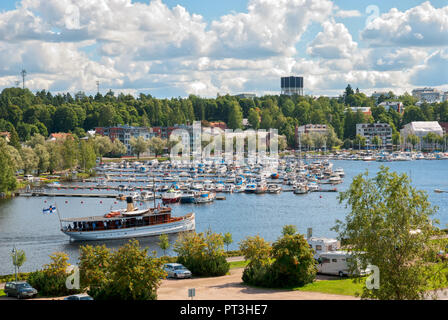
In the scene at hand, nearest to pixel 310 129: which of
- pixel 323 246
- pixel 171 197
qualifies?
pixel 171 197

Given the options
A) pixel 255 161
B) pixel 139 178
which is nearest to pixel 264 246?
pixel 139 178

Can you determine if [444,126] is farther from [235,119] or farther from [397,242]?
[397,242]

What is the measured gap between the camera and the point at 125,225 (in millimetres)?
39812

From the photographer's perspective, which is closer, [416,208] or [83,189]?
[416,208]

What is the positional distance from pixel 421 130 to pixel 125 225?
4188 inches

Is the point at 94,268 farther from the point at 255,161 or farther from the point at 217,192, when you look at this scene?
the point at 255,161

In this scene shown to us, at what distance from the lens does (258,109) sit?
156125 millimetres

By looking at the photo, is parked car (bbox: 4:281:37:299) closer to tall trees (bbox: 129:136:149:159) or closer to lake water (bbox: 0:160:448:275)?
lake water (bbox: 0:160:448:275)

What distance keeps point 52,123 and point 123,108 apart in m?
17.0

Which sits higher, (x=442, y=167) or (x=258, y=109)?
(x=258, y=109)

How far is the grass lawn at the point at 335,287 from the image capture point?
2033 centimetres

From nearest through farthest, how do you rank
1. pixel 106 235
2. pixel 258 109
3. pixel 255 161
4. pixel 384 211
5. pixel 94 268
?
pixel 384 211, pixel 94 268, pixel 106 235, pixel 255 161, pixel 258 109

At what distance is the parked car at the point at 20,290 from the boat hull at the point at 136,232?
17502mm

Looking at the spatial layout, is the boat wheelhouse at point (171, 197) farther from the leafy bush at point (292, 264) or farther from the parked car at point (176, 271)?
the leafy bush at point (292, 264)
